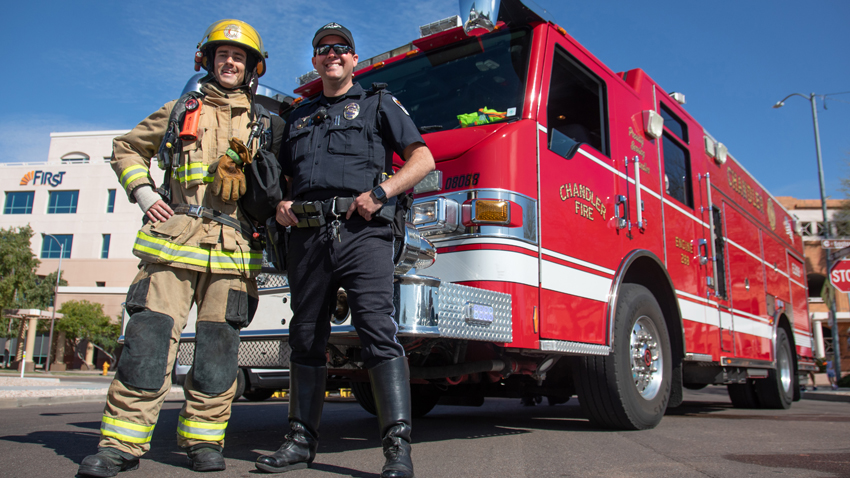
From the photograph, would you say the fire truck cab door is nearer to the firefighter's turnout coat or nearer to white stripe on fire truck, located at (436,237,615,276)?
white stripe on fire truck, located at (436,237,615,276)

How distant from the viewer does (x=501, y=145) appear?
3477 millimetres

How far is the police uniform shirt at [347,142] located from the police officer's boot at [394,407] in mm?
791

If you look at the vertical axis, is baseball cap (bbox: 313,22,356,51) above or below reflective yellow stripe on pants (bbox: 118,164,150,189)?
above

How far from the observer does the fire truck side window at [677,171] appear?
5.46m

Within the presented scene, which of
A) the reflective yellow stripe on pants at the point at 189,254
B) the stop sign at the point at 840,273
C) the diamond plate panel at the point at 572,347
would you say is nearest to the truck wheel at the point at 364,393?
the diamond plate panel at the point at 572,347

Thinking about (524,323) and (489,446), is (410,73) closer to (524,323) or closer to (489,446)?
(524,323)

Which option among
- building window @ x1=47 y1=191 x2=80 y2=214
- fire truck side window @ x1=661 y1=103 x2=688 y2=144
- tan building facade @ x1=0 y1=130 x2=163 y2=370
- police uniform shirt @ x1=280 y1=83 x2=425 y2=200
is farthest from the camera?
building window @ x1=47 y1=191 x2=80 y2=214

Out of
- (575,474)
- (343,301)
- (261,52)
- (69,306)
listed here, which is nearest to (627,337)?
(575,474)

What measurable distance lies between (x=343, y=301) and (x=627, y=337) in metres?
2.22

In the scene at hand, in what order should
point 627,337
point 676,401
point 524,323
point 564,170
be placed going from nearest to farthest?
point 524,323 < point 564,170 < point 627,337 < point 676,401

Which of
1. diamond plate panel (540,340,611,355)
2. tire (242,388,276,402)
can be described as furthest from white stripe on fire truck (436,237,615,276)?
tire (242,388,276,402)

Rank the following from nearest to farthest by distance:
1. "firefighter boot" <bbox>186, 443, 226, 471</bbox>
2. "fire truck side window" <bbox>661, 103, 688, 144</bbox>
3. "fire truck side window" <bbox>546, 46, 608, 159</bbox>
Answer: "firefighter boot" <bbox>186, 443, 226, 471</bbox> → "fire truck side window" <bbox>546, 46, 608, 159</bbox> → "fire truck side window" <bbox>661, 103, 688, 144</bbox>

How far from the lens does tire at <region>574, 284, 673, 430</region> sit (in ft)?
13.3

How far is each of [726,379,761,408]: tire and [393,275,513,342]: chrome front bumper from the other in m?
6.22
